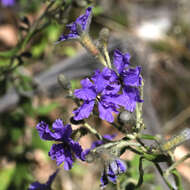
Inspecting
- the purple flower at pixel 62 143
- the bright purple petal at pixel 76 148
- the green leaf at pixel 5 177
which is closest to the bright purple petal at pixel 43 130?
the purple flower at pixel 62 143

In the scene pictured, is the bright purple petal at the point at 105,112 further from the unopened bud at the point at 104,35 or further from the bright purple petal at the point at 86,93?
the unopened bud at the point at 104,35

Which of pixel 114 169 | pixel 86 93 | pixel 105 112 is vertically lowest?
pixel 114 169

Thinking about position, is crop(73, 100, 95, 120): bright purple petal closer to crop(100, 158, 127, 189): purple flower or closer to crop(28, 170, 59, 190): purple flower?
crop(100, 158, 127, 189): purple flower

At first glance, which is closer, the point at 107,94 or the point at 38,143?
the point at 107,94

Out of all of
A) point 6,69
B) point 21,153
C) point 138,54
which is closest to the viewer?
point 6,69

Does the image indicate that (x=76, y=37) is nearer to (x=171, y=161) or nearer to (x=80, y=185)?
(x=171, y=161)

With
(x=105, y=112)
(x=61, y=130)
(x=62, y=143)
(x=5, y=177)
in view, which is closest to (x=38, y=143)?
(x=5, y=177)

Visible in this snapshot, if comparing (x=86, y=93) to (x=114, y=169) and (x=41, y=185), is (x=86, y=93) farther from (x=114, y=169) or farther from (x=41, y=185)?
(x=41, y=185)

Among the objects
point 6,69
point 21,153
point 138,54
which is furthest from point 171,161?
point 138,54
